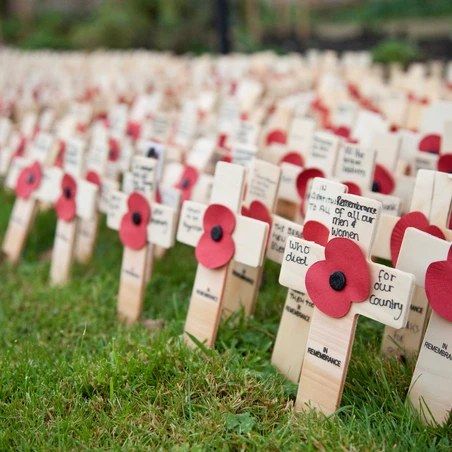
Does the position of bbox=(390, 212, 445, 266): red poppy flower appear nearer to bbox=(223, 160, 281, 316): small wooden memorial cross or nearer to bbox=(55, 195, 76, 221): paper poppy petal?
bbox=(223, 160, 281, 316): small wooden memorial cross

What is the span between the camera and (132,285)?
105 inches

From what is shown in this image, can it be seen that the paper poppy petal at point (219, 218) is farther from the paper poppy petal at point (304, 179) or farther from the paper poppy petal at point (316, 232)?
the paper poppy petal at point (304, 179)

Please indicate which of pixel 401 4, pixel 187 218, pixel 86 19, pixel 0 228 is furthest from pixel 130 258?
pixel 86 19

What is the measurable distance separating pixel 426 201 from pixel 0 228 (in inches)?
104

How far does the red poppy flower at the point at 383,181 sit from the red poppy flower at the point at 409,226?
0.59 metres

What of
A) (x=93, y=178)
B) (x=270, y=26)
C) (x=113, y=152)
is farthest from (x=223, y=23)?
(x=270, y=26)

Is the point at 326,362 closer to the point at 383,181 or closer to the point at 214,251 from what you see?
the point at 214,251

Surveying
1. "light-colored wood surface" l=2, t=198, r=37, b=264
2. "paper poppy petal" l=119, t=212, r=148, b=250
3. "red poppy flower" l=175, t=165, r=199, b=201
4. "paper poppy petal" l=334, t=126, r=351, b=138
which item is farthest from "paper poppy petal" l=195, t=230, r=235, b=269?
"light-colored wood surface" l=2, t=198, r=37, b=264

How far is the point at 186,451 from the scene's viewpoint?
1.82 metres

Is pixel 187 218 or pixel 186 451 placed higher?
pixel 187 218

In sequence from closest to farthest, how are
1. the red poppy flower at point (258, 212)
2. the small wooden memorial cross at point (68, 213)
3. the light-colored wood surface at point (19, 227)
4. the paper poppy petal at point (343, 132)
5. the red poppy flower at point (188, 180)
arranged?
1. the red poppy flower at point (258, 212)
2. the red poppy flower at point (188, 180)
3. the small wooden memorial cross at point (68, 213)
4. the paper poppy petal at point (343, 132)
5. the light-colored wood surface at point (19, 227)

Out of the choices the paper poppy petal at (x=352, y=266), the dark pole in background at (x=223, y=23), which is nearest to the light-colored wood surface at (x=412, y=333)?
the paper poppy petal at (x=352, y=266)

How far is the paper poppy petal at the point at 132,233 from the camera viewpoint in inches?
102

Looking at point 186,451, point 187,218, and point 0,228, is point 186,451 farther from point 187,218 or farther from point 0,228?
point 0,228
